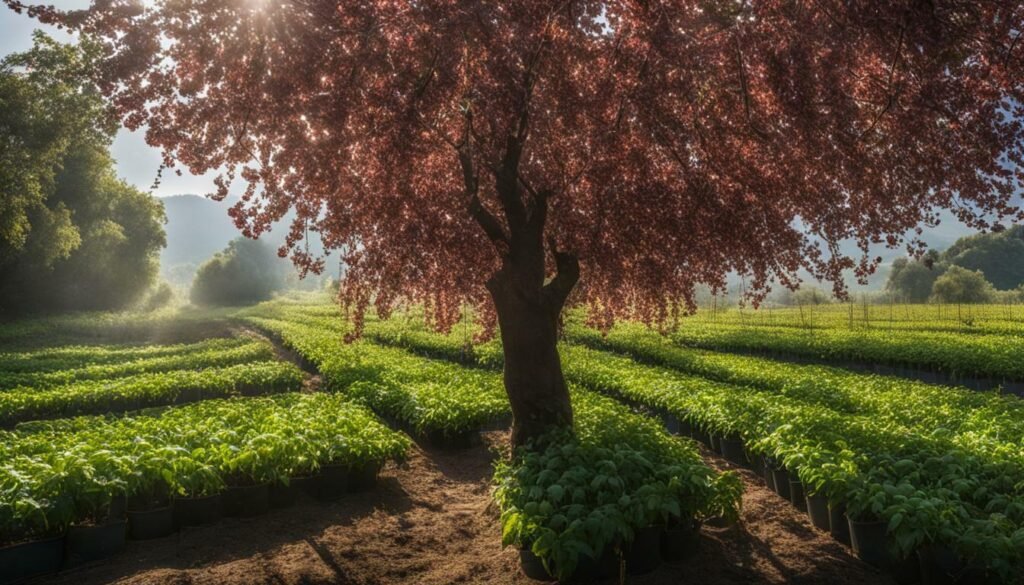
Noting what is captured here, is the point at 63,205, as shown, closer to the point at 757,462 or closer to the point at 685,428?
the point at 685,428

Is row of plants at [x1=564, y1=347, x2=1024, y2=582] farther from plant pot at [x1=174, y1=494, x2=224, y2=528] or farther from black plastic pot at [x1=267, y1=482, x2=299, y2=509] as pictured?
plant pot at [x1=174, y1=494, x2=224, y2=528]

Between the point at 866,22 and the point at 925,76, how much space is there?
1.38m

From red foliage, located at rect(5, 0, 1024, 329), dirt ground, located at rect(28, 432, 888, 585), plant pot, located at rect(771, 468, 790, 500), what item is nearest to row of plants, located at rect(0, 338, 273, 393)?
dirt ground, located at rect(28, 432, 888, 585)

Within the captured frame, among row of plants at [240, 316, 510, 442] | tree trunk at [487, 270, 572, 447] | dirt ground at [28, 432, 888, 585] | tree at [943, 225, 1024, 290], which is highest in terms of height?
tree at [943, 225, 1024, 290]

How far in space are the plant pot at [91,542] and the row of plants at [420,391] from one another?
5927 mm

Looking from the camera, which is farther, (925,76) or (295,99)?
(295,99)

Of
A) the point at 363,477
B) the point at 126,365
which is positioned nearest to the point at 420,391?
the point at 363,477

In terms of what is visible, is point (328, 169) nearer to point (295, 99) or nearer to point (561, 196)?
point (295, 99)

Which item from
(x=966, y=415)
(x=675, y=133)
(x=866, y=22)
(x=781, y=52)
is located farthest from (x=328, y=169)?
(x=966, y=415)

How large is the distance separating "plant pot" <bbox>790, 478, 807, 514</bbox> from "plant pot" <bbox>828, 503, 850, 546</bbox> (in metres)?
1.01

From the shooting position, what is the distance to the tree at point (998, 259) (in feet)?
403

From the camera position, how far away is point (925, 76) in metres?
5.71

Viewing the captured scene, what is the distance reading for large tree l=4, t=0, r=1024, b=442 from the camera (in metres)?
5.75

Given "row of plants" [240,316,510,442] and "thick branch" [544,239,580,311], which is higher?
"thick branch" [544,239,580,311]
